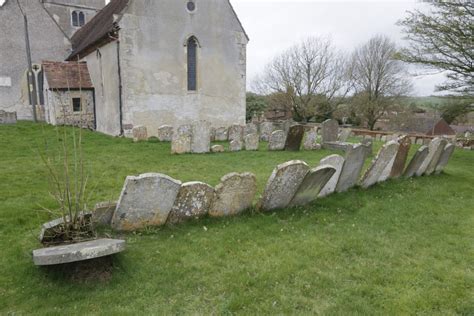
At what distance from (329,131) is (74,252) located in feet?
40.6

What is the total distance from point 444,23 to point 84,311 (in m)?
14.2

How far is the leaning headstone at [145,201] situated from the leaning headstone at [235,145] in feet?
25.2

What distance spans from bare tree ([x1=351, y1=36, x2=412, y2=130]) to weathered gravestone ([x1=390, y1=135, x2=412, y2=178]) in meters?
24.9

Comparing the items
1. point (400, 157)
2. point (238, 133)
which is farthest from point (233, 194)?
point (238, 133)

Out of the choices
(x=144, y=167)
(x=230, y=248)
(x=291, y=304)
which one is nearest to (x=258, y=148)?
(x=144, y=167)

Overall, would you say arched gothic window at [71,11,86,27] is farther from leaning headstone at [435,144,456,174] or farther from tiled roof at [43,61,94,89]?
leaning headstone at [435,144,456,174]

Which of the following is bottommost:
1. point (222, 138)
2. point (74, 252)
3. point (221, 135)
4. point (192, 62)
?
point (74, 252)

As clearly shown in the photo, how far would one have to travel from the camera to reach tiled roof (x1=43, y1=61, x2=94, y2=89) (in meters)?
16.7

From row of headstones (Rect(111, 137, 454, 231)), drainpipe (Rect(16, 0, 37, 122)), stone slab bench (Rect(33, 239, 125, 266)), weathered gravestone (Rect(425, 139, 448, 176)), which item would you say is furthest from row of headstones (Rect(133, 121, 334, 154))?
drainpipe (Rect(16, 0, 37, 122))

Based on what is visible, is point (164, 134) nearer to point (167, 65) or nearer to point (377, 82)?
point (167, 65)

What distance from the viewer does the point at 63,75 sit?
677 inches

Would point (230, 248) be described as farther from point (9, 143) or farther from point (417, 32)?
point (417, 32)

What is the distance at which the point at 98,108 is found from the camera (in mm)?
17359

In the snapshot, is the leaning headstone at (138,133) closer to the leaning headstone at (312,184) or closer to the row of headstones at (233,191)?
the row of headstones at (233,191)
